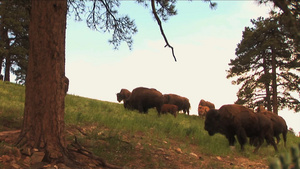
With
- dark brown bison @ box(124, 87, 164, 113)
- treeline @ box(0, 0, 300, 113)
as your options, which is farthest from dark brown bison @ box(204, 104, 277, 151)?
treeline @ box(0, 0, 300, 113)

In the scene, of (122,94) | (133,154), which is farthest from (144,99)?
(122,94)

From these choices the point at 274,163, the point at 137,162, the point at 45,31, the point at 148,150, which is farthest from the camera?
the point at 148,150

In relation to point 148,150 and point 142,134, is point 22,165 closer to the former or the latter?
point 148,150

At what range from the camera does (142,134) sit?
8875mm

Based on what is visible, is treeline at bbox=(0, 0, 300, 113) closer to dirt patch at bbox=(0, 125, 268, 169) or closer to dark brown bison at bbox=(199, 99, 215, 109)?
dark brown bison at bbox=(199, 99, 215, 109)

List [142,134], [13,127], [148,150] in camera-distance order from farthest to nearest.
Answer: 1. [142,134]
2. [13,127]
3. [148,150]

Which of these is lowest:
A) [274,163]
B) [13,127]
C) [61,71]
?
[13,127]

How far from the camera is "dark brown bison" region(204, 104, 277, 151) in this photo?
9977 mm

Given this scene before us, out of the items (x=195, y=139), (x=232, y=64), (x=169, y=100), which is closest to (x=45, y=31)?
(x=195, y=139)

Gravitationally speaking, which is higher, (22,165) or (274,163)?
(274,163)

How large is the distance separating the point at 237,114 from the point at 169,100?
1741cm

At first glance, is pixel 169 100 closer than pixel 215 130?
No

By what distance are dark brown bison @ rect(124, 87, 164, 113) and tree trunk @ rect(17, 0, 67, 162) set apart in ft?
34.9

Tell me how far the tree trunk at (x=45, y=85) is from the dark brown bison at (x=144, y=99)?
1062cm
